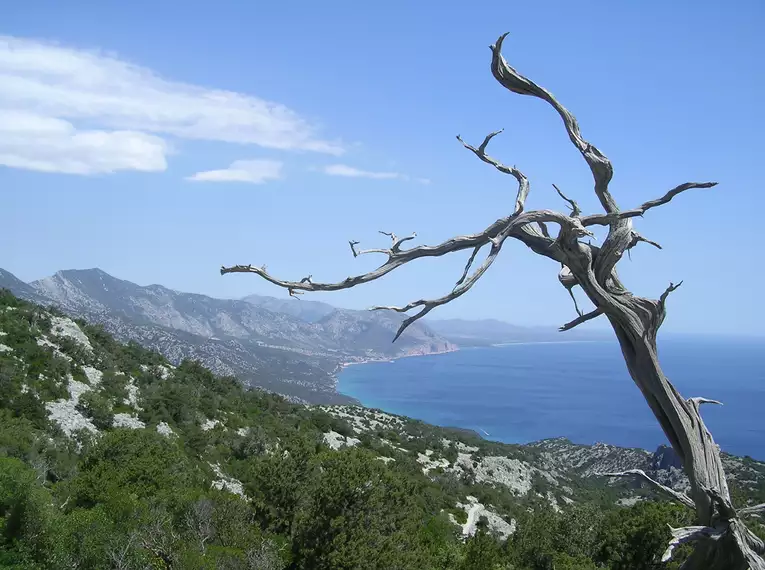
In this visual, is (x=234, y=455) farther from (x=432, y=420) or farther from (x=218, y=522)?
(x=432, y=420)

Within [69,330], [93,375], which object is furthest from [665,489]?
[69,330]

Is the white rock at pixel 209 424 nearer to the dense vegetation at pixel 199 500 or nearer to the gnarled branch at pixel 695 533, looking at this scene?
the dense vegetation at pixel 199 500

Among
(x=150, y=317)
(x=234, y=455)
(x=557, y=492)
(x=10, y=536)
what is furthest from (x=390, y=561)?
(x=150, y=317)

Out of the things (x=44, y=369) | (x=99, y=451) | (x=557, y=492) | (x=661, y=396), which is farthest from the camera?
(x=557, y=492)

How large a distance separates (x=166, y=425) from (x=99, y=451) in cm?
929

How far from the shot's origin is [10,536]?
1205 cm

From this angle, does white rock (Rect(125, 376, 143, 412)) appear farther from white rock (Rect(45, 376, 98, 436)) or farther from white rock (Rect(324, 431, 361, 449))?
white rock (Rect(324, 431, 361, 449))

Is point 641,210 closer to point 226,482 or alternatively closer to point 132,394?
point 226,482

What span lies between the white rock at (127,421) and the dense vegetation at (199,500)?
23 cm

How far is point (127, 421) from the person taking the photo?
23.3 metres

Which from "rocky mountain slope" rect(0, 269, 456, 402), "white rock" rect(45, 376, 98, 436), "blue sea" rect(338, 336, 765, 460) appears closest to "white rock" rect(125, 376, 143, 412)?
"white rock" rect(45, 376, 98, 436)

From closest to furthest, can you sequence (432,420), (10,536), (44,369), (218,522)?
(10,536) < (218,522) < (44,369) < (432,420)

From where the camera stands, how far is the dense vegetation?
1142 cm

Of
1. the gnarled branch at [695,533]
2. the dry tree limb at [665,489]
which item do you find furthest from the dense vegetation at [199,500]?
the gnarled branch at [695,533]
